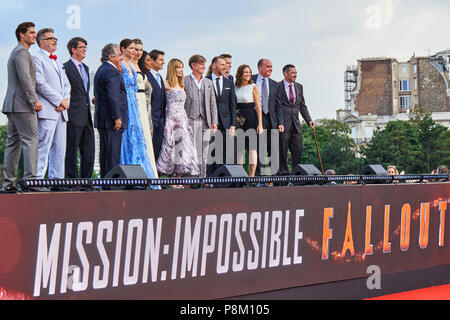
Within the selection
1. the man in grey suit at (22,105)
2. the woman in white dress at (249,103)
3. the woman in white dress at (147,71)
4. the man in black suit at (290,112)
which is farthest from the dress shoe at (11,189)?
the man in black suit at (290,112)

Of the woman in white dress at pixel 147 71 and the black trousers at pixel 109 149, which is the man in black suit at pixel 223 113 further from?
the black trousers at pixel 109 149

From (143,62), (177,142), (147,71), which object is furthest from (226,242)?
(143,62)

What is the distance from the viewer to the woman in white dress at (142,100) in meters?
9.62

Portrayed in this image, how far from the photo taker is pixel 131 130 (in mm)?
9492

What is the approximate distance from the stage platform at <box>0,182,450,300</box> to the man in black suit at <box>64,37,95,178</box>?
2220 millimetres

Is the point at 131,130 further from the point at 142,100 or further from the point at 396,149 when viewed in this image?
the point at 396,149

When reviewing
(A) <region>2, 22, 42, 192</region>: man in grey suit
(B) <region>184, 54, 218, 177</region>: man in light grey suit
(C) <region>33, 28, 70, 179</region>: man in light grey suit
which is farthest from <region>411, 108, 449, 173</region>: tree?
(A) <region>2, 22, 42, 192</region>: man in grey suit

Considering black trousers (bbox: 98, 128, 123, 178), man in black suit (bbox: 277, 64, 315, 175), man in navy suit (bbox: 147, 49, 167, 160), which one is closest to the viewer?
black trousers (bbox: 98, 128, 123, 178)

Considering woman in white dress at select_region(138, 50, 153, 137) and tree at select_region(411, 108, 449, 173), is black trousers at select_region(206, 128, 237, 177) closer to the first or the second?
woman in white dress at select_region(138, 50, 153, 137)

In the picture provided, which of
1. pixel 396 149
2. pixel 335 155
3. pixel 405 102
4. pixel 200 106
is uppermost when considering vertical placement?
pixel 405 102

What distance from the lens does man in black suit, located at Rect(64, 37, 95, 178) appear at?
862cm

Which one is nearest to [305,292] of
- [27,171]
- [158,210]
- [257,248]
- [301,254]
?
[301,254]

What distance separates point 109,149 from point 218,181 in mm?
2124

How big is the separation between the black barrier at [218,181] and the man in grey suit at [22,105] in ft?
3.46
